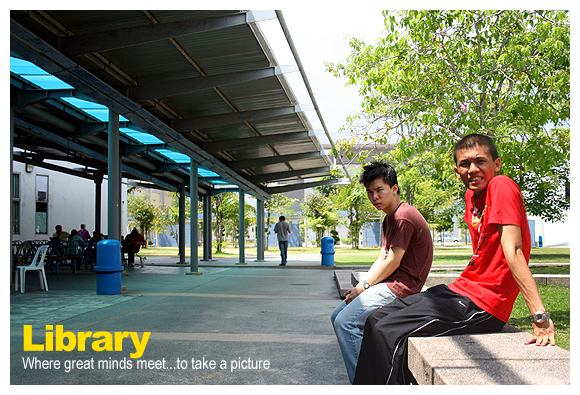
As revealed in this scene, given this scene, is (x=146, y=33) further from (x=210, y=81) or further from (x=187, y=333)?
(x=187, y=333)

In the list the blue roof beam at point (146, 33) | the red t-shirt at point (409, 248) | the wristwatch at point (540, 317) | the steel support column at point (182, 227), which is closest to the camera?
the wristwatch at point (540, 317)

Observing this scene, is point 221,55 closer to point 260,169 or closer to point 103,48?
point 103,48

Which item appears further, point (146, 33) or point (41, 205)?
point (41, 205)

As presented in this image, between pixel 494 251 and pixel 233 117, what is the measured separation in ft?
30.9

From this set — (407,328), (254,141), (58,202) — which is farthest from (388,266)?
(58,202)

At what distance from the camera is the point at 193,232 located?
44.6ft

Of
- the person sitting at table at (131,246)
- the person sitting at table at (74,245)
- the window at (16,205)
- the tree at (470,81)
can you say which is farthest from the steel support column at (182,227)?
the tree at (470,81)

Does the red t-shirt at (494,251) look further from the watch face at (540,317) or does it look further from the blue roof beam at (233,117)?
the blue roof beam at (233,117)

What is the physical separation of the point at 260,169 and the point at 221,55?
11190 millimetres

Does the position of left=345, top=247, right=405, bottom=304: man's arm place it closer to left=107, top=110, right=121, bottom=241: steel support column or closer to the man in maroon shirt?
the man in maroon shirt

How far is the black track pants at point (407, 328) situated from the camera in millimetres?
2627

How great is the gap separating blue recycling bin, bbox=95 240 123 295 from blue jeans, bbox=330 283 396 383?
6.49 meters

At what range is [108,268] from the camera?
337 inches

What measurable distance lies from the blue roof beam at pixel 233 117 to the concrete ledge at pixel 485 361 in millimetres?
9075
